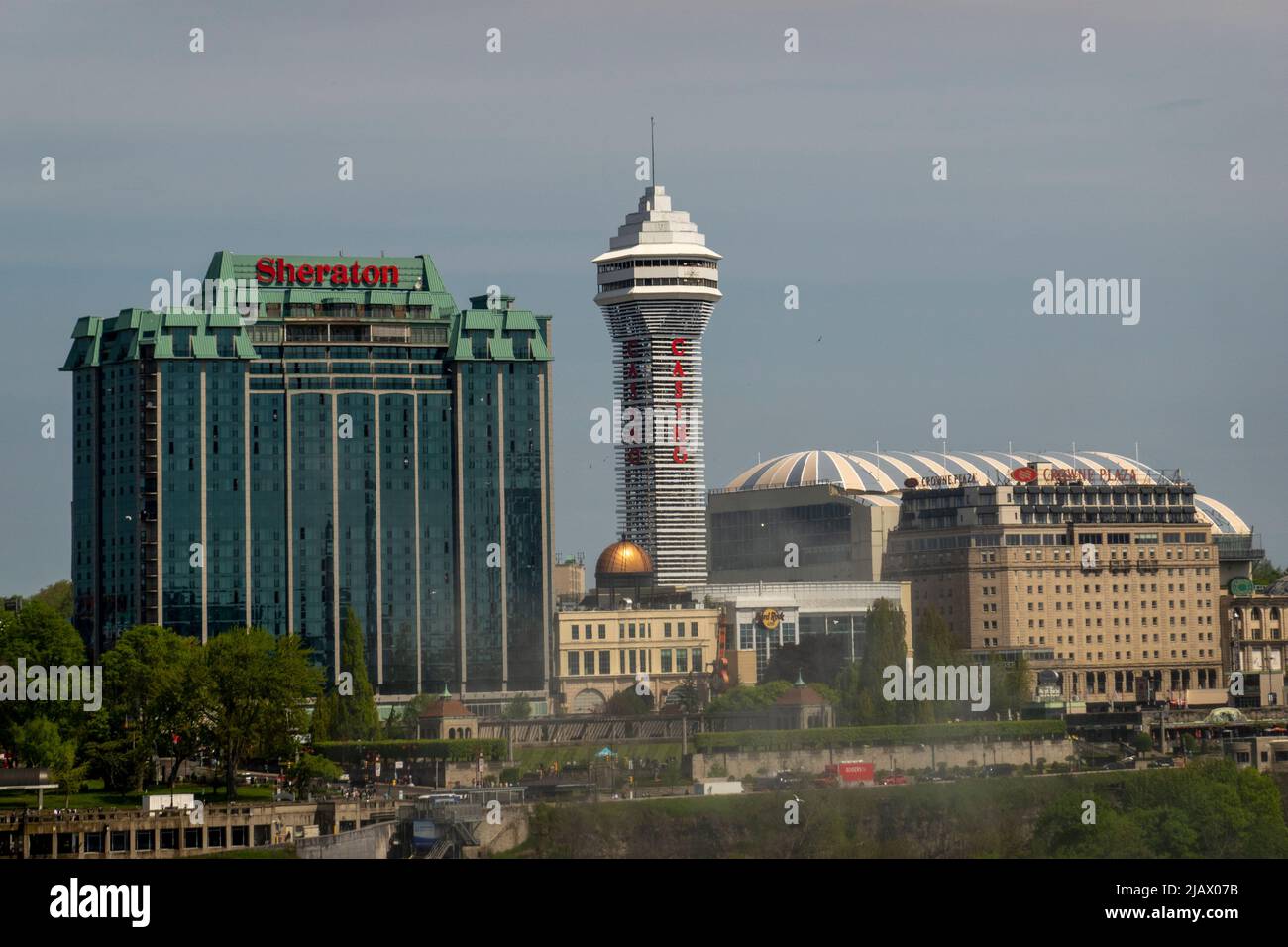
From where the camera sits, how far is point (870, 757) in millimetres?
185375

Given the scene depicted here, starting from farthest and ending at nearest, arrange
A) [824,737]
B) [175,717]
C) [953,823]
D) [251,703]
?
1. [824,737]
2. [251,703]
3. [175,717]
4. [953,823]

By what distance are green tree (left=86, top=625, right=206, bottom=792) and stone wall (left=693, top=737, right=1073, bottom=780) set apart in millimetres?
33465

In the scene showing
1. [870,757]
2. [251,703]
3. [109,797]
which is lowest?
[109,797]

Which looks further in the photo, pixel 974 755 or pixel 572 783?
pixel 974 755

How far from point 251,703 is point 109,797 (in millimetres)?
10946

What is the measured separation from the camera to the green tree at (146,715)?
16875 centimetres

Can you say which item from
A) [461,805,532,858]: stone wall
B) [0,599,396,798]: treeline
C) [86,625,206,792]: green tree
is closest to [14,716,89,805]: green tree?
[0,599,396,798]: treeline

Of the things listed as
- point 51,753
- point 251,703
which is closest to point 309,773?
point 251,703

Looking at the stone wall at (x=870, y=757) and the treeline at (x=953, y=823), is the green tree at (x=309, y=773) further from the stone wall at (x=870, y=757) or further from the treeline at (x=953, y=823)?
the stone wall at (x=870, y=757)

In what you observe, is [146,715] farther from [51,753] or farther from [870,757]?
[870,757]
